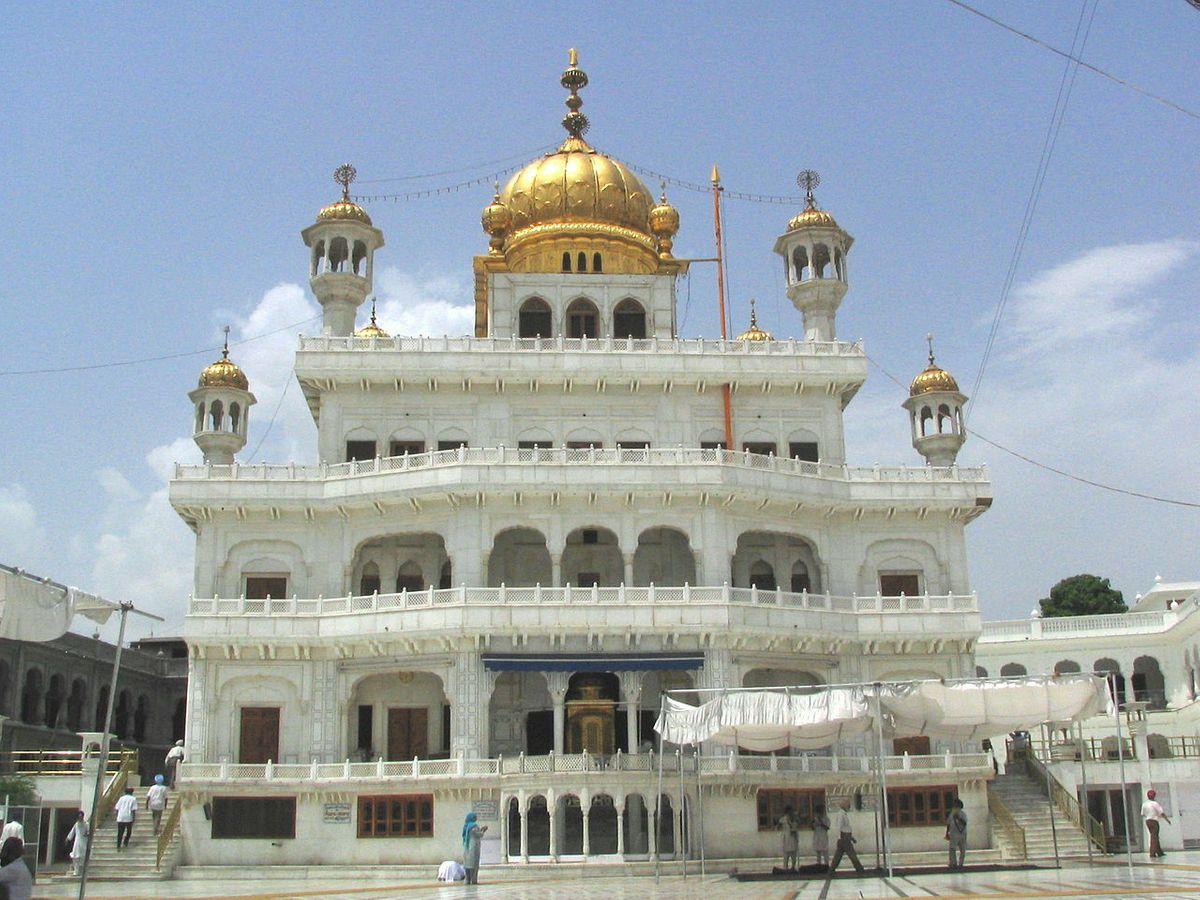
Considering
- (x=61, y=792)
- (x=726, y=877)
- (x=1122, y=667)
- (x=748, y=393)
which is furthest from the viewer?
(x=1122, y=667)

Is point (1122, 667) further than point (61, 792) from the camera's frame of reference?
A: Yes

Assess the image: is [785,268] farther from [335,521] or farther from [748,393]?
[335,521]

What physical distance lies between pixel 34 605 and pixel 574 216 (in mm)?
33502

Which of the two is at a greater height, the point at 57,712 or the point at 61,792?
the point at 57,712

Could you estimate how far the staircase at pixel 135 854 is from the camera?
1361 inches

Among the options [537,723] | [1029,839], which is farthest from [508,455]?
[1029,839]

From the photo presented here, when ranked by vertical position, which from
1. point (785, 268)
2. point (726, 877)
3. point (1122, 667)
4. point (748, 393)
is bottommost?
point (726, 877)

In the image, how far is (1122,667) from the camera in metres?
52.8

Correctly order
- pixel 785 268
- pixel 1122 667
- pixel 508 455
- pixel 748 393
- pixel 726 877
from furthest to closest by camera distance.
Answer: pixel 1122 667 → pixel 785 268 → pixel 748 393 → pixel 508 455 → pixel 726 877

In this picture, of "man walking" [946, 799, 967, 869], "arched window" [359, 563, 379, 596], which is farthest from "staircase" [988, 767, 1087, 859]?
"arched window" [359, 563, 379, 596]

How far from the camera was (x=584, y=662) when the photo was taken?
37.6 meters

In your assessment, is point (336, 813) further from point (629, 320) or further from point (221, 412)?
point (629, 320)

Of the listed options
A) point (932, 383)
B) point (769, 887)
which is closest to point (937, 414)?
point (932, 383)

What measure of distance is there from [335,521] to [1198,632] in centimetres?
3201
